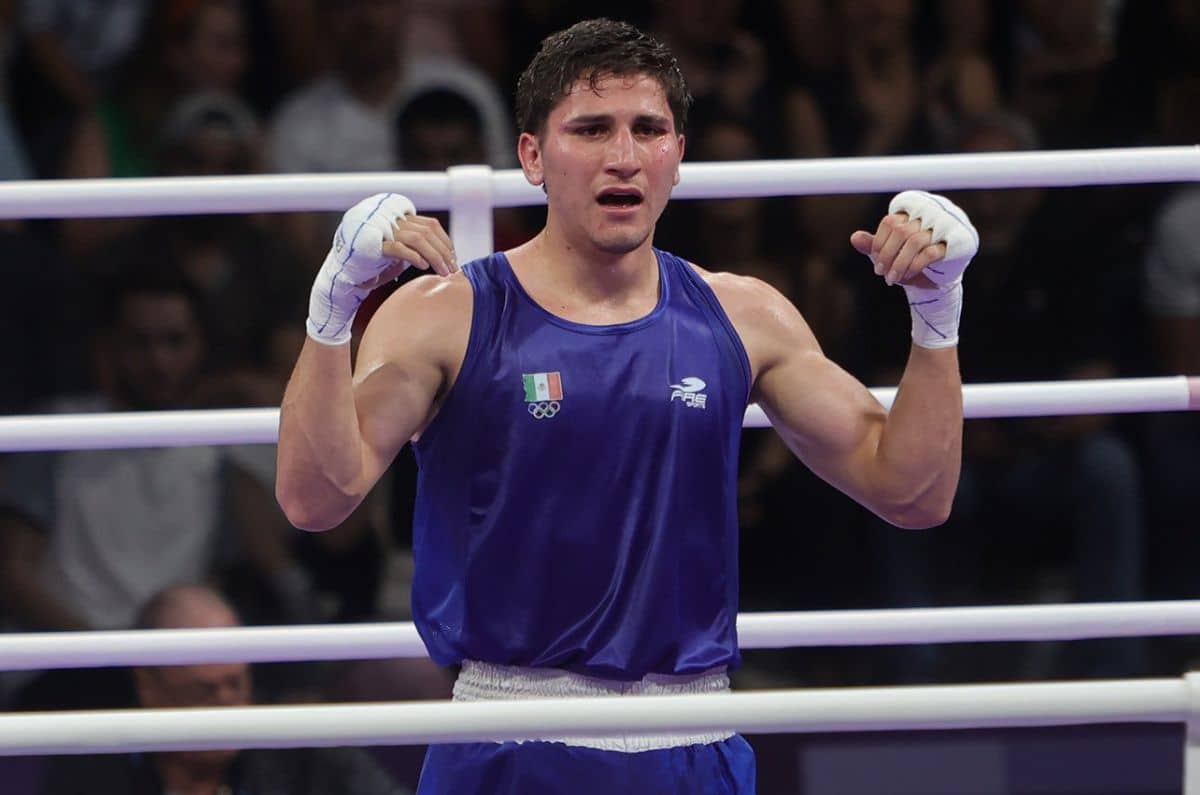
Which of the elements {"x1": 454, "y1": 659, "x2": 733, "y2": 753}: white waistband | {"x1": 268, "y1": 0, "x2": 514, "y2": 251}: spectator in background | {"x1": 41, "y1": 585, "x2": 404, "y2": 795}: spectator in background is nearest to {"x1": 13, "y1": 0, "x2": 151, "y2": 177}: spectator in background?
{"x1": 268, "y1": 0, "x2": 514, "y2": 251}: spectator in background

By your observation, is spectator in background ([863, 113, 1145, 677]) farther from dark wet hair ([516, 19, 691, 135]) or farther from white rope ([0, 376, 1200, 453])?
dark wet hair ([516, 19, 691, 135])

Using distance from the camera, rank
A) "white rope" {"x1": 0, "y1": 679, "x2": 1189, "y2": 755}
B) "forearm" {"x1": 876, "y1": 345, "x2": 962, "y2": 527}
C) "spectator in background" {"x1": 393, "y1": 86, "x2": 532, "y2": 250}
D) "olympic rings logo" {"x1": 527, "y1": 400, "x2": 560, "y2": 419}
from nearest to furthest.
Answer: "white rope" {"x1": 0, "y1": 679, "x2": 1189, "y2": 755}
"olympic rings logo" {"x1": 527, "y1": 400, "x2": 560, "y2": 419}
"forearm" {"x1": 876, "y1": 345, "x2": 962, "y2": 527}
"spectator in background" {"x1": 393, "y1": 86, "x2": 532, "y2": 250}

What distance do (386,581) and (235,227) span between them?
106 cm

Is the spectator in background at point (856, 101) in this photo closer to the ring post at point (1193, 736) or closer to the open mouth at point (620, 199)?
the open mouth at point (620, 199)

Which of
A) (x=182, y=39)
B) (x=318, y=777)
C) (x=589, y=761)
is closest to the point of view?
(x=589, y=761)

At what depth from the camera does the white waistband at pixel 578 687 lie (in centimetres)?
223

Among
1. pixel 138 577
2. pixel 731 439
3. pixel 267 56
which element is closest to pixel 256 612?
pixel 138 577

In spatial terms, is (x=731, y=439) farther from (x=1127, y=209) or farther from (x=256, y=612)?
(x=1127, y=209)

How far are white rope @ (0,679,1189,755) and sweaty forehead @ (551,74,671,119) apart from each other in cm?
86

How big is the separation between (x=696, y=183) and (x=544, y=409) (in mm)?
479

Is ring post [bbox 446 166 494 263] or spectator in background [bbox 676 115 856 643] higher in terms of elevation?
ring post [bbox 446 166 494 263]

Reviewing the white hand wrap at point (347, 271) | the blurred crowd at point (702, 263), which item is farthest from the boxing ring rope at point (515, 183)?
the blurred crowd at point (702, 263)

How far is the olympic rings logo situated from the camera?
228 cm

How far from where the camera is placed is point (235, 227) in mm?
4504
